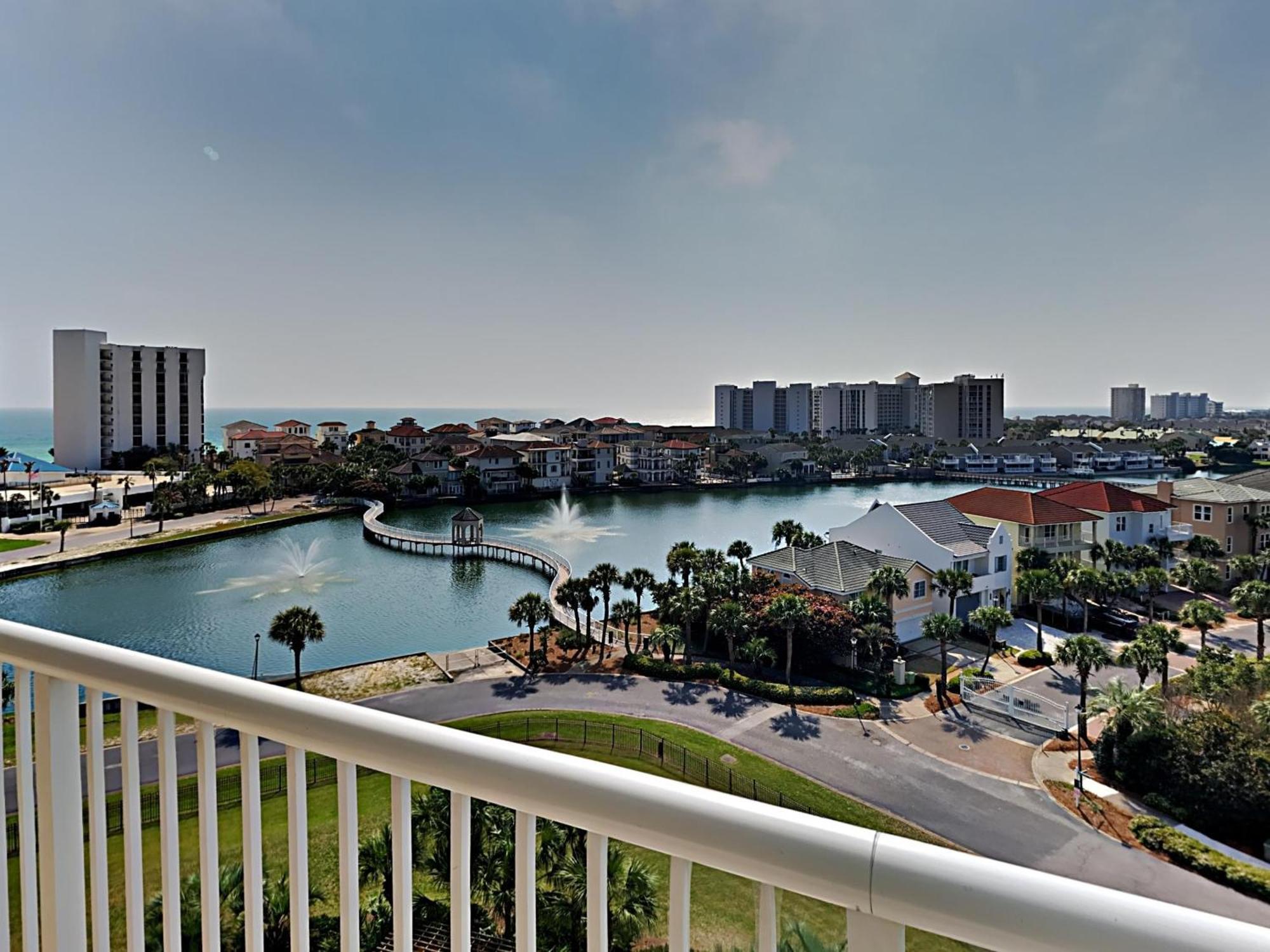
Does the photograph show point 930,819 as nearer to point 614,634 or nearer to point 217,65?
point 614,634

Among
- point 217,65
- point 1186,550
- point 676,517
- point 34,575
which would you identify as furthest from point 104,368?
point 1186,550

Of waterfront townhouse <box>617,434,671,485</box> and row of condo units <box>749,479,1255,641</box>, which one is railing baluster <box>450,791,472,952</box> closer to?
row of condo units <box>749,479,1255,641</box>

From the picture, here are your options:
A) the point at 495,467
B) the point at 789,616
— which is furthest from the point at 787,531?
the point at 495,467

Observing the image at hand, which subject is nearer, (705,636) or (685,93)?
(685,93)

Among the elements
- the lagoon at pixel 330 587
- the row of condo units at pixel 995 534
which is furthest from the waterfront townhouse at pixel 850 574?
the lagoon at pixel 330 587

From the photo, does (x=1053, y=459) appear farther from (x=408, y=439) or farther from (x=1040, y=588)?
(x=408, y=439)

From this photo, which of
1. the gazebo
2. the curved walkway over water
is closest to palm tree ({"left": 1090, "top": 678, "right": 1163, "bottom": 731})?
the curved walkway over water
